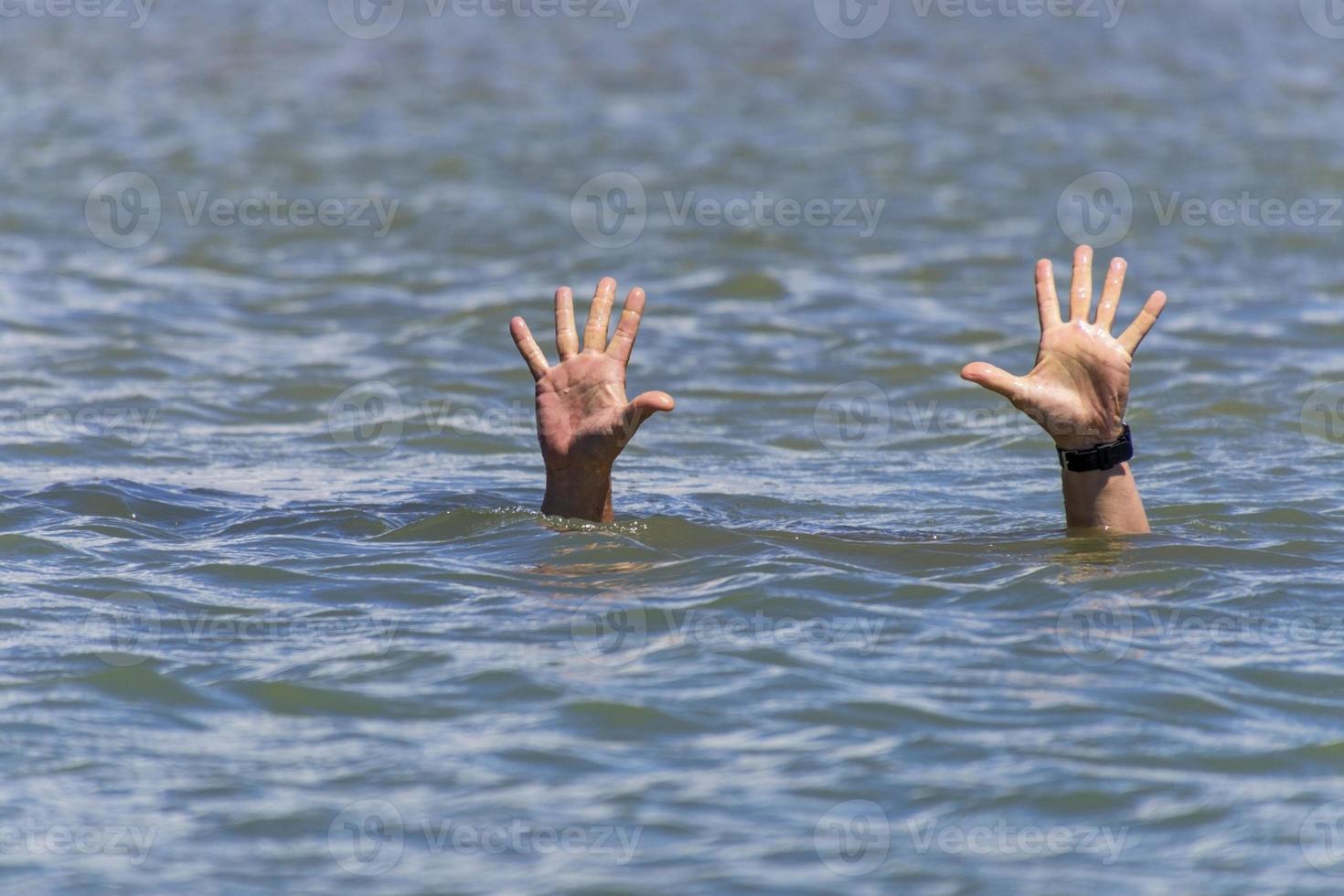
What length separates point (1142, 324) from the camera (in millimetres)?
5977

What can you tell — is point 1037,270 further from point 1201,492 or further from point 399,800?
point 399,800

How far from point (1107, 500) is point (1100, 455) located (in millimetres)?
199

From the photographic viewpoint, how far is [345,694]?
15.6ft

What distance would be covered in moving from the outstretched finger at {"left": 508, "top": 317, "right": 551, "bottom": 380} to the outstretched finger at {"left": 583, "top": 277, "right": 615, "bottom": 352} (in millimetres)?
169

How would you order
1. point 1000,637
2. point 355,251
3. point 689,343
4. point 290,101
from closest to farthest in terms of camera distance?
point 1000,637 → point 689,343 → point 355,251 → point 290,101

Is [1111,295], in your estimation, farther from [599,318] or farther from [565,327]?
[565,327]

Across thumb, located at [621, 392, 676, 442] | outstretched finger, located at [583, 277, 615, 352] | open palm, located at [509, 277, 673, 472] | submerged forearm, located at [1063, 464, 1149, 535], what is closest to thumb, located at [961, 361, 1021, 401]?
submerged forearm, located at [1063, 464, 1149, 535]

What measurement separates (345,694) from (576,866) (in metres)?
1.17

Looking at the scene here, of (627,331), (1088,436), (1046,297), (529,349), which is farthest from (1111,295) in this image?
(529,349)

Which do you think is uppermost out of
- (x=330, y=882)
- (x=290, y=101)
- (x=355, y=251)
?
(x=290, y=101)

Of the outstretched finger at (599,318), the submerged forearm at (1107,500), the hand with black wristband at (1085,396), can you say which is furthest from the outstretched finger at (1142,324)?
the outstretched finger at (599,318)

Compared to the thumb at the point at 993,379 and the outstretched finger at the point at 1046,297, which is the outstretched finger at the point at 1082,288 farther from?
the thumb at the point at 993,379

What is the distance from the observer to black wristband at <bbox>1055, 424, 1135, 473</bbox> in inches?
230

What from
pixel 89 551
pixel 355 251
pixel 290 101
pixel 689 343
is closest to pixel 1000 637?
pixel 89 551
